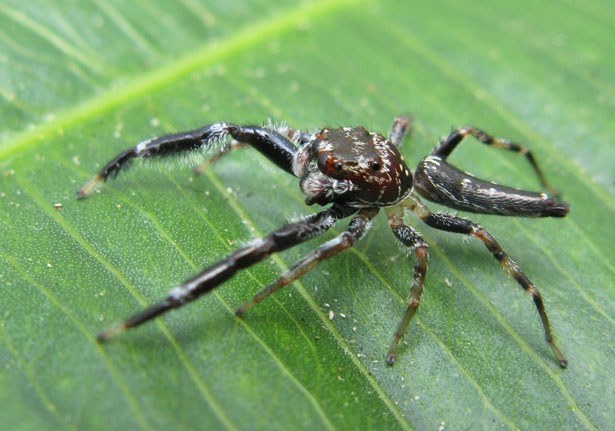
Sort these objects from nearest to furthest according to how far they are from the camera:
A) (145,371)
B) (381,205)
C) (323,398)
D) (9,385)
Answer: (9,385), (145,371), (323,398), (381,205)

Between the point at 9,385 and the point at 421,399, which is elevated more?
the point at 421,399

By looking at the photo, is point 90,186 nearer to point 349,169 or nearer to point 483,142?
point 349,169

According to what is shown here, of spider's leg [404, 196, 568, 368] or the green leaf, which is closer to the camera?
the green leaf

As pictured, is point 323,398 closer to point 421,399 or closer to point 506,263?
point 421,399

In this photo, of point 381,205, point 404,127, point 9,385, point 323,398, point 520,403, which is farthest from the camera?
point 404,127

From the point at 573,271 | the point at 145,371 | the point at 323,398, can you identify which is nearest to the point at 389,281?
the point at 323,398

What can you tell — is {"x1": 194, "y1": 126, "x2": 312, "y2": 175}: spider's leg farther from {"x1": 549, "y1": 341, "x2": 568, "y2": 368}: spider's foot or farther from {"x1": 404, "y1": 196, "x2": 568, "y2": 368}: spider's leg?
{"x1": 549, "y1": 341, "x2": 568, "y2": 368}: spider's foot

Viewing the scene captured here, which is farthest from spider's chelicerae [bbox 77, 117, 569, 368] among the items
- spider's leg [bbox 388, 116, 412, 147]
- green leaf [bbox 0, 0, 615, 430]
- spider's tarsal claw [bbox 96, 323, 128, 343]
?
spider's tarsal claw [bbox 96, 323, 128, 343]

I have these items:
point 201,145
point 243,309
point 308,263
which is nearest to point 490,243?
point 308,263
